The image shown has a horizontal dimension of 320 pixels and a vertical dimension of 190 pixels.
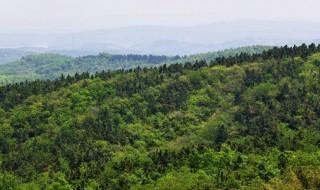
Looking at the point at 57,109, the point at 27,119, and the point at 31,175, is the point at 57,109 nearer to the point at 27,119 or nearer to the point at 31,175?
the point at 27,119

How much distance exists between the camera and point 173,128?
273ft

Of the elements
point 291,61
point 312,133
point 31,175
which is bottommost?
point 31,175

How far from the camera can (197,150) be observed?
2653 inches

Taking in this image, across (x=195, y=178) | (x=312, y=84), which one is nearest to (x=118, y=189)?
(x=195, y=178)

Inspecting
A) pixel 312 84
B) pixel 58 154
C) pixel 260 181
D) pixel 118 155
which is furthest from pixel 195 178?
pixel 312 84

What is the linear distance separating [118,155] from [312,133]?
81.2 feet

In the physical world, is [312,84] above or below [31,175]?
above

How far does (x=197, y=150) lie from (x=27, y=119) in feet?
98.1

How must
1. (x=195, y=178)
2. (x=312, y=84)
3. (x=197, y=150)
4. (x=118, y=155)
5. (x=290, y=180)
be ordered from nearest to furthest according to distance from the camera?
(x=290, y=180) < (x=195, y=178) < (x=197, y=150) < (x=118, y=155) < (x=312, y=84)

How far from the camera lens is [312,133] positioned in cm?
6819

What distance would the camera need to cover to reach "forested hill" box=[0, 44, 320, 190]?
6009 cm

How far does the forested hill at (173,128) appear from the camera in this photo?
197 ft

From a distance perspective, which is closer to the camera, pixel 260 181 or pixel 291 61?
pixel 260 181

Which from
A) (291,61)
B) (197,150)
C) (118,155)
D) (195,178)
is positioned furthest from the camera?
(291,61)
